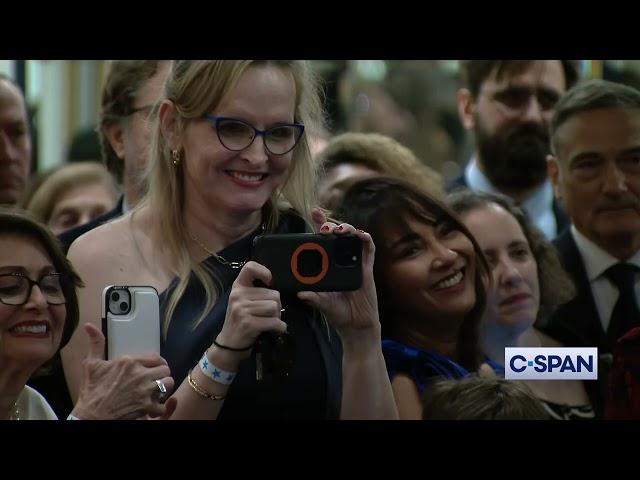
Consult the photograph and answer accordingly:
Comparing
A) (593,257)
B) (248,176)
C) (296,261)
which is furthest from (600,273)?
(248,176)

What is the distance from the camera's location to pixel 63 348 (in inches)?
105

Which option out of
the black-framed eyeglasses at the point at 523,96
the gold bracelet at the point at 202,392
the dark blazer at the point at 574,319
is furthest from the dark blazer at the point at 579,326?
the gold bracelet at the point at 202,392

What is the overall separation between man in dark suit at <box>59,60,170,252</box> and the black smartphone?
376mm

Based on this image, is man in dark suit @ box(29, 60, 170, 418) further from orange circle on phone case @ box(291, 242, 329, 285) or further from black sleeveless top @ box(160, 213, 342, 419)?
orange circle on phone case @ box(291, 242, 329, 285)

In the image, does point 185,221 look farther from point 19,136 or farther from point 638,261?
point 638,261

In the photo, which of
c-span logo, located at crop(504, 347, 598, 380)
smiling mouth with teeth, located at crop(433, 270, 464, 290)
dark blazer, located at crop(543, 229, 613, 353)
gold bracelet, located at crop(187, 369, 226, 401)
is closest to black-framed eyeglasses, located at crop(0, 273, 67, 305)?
gold bracelet, located at crop(187, 369, 226, 401)

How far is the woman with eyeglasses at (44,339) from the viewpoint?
2605mm

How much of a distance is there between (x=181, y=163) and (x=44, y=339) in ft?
1.69

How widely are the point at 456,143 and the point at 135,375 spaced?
1027mm

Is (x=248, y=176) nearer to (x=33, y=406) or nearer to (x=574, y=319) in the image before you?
(x=33, y=406)

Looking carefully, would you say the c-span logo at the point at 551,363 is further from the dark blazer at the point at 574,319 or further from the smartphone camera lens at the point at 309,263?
the smartphone camera lens at the point at 309,263

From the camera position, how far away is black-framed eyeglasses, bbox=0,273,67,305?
2.65 meters

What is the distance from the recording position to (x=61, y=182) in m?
2.90
